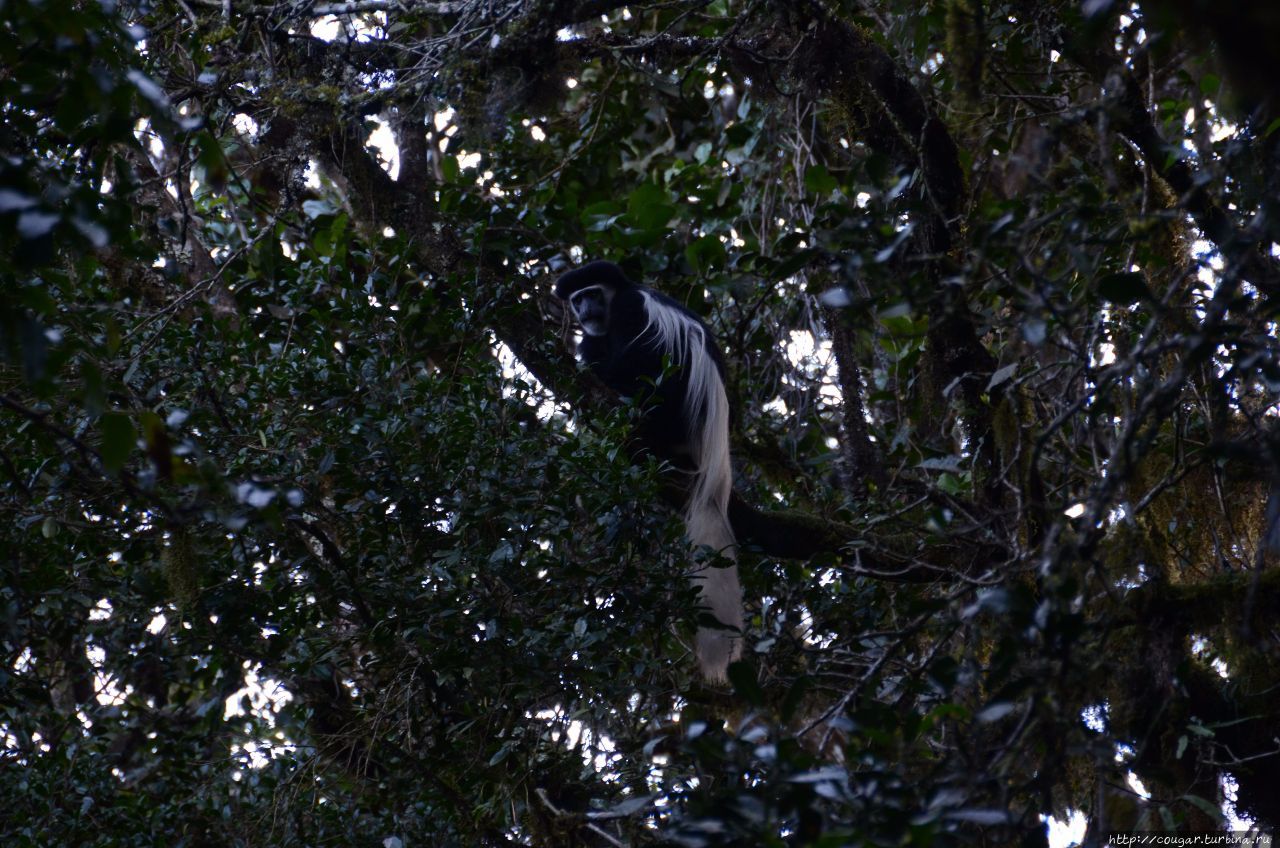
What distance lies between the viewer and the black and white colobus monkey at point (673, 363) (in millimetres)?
3064

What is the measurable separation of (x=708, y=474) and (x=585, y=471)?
1.30 metres

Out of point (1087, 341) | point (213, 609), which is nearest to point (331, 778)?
point (213, 609)

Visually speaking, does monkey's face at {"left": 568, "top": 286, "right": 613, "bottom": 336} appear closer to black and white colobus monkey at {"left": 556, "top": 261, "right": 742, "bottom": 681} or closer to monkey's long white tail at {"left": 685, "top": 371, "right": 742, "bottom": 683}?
black and white colobus monkey at {"left": 556, "top": 261, "right": 742, "bottom": 681}

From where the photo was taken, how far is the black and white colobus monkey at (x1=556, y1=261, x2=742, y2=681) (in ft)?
10.1

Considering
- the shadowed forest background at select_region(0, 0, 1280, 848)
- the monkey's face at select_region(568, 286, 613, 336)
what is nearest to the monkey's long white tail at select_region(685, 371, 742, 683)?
the shadowed forest background at select_region(0, 0, 1280, 848)

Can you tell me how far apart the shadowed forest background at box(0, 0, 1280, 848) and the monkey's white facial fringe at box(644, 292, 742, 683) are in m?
0.12

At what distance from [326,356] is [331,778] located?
95cm

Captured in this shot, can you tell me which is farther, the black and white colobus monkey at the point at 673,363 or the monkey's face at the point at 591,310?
the monkey's face at the point at 591,310

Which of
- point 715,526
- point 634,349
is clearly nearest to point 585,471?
point 715,526

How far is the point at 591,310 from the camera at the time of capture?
12.3ft

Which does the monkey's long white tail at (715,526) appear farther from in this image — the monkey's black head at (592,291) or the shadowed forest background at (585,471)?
the monkey's black head at (592,291)

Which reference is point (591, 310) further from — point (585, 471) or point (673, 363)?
point (585, 471)

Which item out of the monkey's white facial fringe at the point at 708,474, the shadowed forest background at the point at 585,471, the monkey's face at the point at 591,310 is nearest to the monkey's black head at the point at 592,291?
the monkey's face at the point at 591,310

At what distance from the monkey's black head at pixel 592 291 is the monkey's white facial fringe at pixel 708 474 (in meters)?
0.15
